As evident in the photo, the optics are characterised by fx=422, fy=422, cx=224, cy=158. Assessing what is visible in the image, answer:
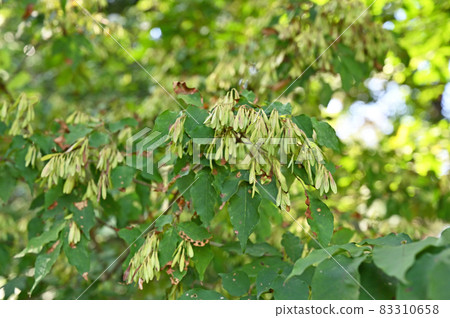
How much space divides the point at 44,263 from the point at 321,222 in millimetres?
974

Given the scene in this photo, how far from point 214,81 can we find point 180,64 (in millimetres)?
908

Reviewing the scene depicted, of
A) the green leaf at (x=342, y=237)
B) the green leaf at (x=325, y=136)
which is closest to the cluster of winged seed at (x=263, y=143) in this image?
the green leaf at (x=325, y=136)

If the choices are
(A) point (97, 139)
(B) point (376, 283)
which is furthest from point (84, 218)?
(B) point (376, 283)

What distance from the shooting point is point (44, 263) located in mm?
1496

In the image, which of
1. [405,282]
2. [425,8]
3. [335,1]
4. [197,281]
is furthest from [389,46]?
[405,282]

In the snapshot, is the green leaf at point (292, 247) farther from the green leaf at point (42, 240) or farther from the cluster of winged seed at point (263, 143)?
the green leaf at point (42, 240)

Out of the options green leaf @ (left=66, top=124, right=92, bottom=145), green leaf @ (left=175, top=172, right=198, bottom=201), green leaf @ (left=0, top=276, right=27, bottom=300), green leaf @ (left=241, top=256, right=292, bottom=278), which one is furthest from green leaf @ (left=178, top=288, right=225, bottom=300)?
green leaf @ (left=0, top=276, right=27, bottom=300)

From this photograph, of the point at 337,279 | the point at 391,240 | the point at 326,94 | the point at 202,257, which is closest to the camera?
the point at 337,279

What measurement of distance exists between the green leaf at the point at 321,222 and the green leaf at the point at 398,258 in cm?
32

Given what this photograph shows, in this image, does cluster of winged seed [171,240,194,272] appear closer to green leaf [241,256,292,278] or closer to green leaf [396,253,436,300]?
green leaf [241,256,292,278]

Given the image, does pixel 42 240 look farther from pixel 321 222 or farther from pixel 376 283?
pixel 376 283

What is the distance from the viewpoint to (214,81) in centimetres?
253

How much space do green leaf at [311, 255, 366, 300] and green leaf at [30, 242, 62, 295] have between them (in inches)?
37.3

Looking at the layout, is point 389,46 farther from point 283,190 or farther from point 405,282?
point 405,282
